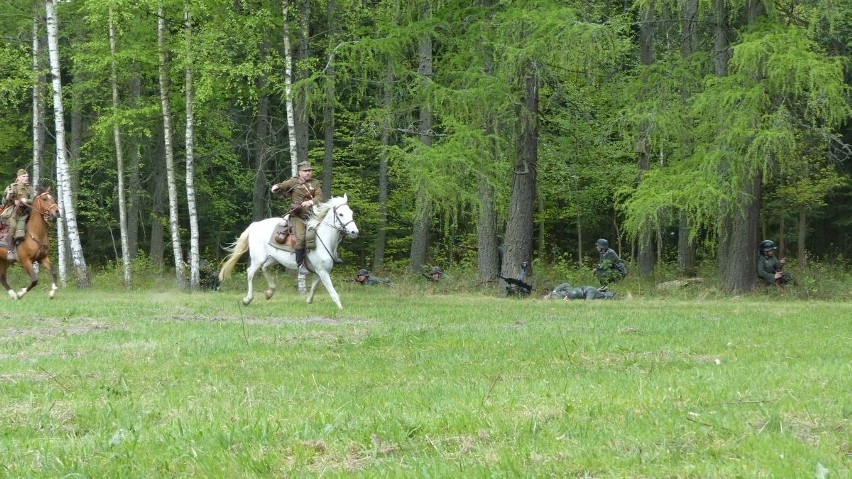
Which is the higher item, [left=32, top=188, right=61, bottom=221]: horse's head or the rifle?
[left=32, top=188, right=61, bottom=221]: horse's head

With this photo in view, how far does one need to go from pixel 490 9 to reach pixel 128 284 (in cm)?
1439

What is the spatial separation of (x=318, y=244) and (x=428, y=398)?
12502 mm

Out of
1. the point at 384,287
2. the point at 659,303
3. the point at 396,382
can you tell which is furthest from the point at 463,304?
the point at 396,382

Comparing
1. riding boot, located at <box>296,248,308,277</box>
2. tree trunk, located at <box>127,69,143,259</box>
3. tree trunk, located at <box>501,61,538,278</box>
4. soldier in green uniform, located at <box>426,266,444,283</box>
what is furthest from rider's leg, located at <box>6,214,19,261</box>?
tree trunk, located at <box>127,69,143,259</box>

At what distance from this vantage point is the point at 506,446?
5.92m

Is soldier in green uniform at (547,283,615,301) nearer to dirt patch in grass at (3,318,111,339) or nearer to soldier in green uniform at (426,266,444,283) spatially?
soldier in green uniform at (426,266,444,283)

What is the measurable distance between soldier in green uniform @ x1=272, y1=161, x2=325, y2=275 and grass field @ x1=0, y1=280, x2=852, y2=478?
4.57m

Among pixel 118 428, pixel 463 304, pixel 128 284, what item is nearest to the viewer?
pixel 118 428

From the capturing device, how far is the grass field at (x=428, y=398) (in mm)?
5688

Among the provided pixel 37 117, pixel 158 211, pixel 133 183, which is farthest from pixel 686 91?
pixel 133 183

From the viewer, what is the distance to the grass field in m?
5.69

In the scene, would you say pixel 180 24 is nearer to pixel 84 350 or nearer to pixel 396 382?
pixel 84 350

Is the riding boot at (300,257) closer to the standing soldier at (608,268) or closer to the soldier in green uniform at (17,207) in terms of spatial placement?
the soldier in green uniform at (17,207)

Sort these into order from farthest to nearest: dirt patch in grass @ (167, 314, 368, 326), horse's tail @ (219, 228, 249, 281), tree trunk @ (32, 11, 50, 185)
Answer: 1. tree trunk @ (32, 11, 50, 185)
2. horse's tail @ (219, 228, 249, 281)
3. dirt patch in grass @ (167, 314, 368, 326)
